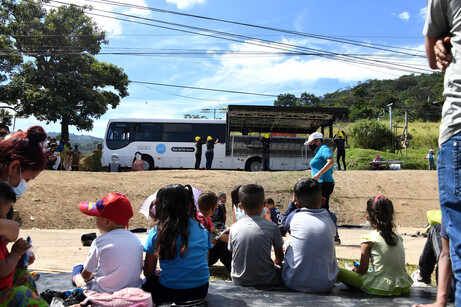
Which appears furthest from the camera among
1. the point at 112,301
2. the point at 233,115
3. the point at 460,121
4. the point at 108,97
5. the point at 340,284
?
the point at 108,97

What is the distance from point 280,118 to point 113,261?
52.4ft

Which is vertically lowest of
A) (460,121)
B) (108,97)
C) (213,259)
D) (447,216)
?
(213,259)

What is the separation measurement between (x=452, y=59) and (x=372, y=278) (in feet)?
7.10

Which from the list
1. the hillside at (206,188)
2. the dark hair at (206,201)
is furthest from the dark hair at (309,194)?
the hillside at (206,188)

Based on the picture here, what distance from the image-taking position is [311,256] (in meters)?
3.16

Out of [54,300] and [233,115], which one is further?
[233,115]

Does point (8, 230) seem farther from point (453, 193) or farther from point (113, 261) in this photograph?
point (453, 193)

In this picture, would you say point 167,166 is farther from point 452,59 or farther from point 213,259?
point 452,59

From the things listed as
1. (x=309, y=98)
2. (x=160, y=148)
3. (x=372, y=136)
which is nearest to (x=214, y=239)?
(x=160, y=148)

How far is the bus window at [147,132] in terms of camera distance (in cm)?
1910

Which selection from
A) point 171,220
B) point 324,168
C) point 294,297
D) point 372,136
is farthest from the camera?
point 372,136

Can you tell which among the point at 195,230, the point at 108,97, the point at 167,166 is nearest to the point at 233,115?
the point at 167,166

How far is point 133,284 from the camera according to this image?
2.82 meters

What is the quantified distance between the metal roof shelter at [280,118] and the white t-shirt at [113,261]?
1388 cm
